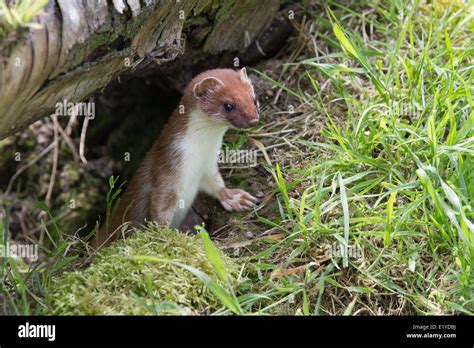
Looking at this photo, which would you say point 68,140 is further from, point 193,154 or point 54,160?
point 193,154

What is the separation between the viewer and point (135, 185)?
4531 mm

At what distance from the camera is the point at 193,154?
13.9ft

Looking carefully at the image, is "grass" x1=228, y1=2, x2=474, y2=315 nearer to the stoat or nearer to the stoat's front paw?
the stoat's front paw

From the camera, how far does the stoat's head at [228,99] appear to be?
12.9 feet

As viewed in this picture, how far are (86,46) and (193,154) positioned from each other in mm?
1289

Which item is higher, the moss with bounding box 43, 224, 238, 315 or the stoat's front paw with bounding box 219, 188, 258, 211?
the moss with bounding box 43, 224, 238, 315

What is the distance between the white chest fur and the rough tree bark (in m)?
0.48

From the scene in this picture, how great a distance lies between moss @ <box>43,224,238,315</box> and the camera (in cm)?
295

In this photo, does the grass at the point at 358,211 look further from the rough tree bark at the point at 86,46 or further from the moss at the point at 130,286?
the rough tree bark at the point at 86,46

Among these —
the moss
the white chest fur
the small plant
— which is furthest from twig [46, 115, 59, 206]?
the small plant

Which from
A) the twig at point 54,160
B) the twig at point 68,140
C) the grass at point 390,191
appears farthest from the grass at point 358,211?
the twig at point 68,140

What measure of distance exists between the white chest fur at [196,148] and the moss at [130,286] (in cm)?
96
